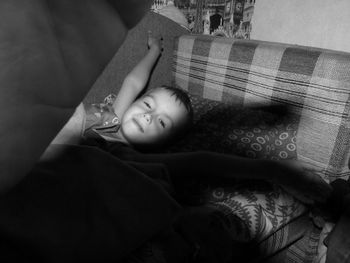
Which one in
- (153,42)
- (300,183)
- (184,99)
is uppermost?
(153,42)

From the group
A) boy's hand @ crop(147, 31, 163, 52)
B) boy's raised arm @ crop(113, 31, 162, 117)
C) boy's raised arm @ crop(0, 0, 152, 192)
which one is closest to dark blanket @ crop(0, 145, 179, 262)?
boy's raised arm @ crop(0, 0, 152, 192)

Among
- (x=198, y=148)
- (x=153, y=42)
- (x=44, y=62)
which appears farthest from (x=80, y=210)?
(x=153, y=42)

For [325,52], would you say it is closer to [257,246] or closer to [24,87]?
[257,246]

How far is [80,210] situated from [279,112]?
28.2 inches

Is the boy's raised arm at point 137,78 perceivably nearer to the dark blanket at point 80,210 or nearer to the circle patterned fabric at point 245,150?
the circle patterned fabric at point 245,150

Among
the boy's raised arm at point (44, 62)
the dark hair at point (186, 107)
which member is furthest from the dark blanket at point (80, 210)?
the dark hair at point (186, 107)

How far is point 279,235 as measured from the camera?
32.3 inches

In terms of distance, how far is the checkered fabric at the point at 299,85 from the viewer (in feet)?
2.77

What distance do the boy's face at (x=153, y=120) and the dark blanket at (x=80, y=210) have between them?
1.38 feet

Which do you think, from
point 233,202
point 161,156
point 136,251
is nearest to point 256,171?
point 233,202

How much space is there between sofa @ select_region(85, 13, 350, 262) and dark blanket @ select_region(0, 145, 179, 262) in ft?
0.84

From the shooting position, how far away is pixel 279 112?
0.98 meters

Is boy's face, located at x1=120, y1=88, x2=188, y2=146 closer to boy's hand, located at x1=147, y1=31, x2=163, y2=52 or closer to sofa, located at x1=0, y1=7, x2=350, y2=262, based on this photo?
sofa, located at x1=0, y1=7, x2=350, y2=262

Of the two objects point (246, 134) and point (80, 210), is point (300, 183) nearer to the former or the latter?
point (246, 134)
